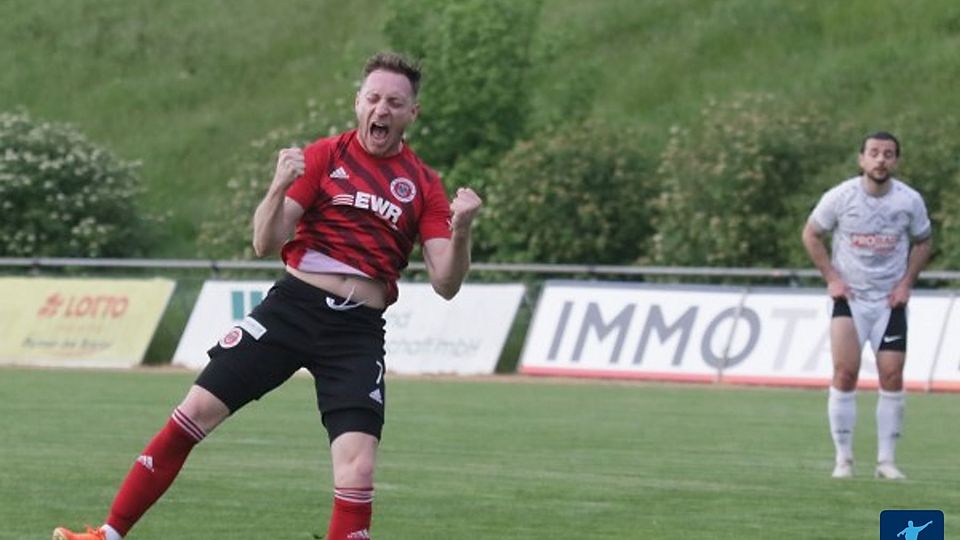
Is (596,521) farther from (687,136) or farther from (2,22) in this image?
(2,22)

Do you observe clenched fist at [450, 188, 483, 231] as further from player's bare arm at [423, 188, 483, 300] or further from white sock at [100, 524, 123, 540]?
white sock at [100, 524, 123, 540]

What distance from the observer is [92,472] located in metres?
13.8

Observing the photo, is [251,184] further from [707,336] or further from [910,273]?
[910,273]

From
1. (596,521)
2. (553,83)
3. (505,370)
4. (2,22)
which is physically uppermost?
(596,521)

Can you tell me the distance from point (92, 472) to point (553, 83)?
33.6m

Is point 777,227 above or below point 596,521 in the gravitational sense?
below

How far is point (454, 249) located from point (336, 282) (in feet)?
1.78

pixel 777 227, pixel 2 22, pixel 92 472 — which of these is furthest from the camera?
pixel 2 22

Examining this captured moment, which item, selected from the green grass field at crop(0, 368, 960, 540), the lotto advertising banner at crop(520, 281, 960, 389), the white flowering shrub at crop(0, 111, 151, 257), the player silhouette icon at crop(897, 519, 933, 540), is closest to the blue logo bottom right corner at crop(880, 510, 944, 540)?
the player silhouette icon at crop(897, 519, 933, 540)

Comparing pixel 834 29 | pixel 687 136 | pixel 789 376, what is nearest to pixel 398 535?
pixel 789 376

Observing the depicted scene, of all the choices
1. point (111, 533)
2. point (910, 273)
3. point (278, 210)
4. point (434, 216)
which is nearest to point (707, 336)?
point (910, 273)

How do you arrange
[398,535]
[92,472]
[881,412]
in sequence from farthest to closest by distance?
[881,412] → [92,472] → [398,535]

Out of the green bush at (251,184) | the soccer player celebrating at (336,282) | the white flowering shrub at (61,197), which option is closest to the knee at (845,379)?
the soccer player celebrating at (336,282)

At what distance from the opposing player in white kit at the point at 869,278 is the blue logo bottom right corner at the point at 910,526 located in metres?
8.03
